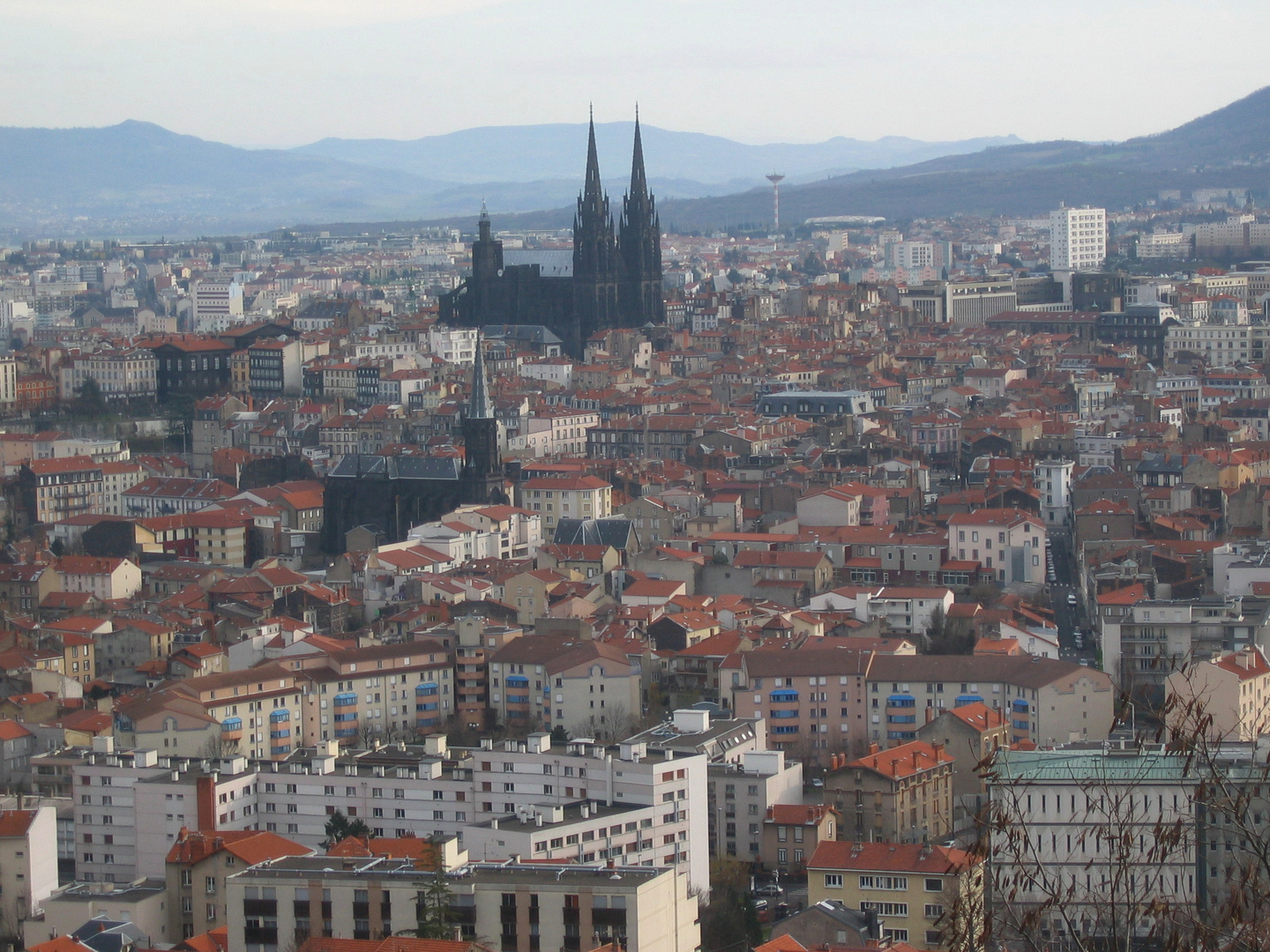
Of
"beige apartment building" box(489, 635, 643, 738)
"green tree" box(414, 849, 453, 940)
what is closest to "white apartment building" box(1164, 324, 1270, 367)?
"beige apartment building" box(489, 635, 643, 738)

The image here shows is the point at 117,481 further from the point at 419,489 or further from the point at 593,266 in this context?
the point at 593,266

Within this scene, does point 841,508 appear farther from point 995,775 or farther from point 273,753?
point 995,775

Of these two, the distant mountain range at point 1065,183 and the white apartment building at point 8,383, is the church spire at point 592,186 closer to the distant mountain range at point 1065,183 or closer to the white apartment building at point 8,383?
the white apartment building at point 8,383

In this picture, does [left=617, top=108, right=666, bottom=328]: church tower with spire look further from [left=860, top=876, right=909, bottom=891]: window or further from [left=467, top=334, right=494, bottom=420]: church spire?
[left=860, top=876, right=909, bottom=891]: window

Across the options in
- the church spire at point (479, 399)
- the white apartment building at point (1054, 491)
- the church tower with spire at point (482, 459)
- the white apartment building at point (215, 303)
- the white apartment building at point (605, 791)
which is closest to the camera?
the white apartment building at point (605, 791)

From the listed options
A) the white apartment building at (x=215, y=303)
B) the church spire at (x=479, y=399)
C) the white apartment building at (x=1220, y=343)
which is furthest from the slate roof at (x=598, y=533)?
the white apartment building at (x=215, y=303)

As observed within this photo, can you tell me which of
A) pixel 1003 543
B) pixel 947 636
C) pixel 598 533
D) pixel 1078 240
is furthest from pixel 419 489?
pixel 1078 240
